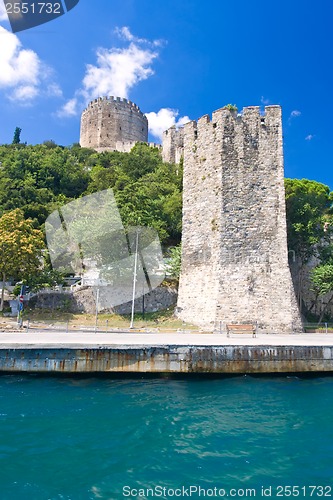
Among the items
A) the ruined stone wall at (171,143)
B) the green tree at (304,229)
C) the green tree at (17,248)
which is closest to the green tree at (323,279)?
the green tree at (304,229)

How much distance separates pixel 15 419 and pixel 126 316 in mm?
14696

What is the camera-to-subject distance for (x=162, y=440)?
6801 millimetres

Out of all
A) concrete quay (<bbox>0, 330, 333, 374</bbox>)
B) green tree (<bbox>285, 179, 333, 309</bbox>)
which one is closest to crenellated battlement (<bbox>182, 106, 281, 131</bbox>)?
green tree (<bbox>285, 179, 333, 309</bbox>)

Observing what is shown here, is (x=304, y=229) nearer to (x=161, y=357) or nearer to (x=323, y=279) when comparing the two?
(x=323, y=279)

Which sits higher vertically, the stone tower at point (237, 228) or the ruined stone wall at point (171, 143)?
the ruined stone wall at point (171, 143)

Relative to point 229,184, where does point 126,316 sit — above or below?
below

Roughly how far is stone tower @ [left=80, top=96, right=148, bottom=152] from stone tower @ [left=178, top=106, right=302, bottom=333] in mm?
43048

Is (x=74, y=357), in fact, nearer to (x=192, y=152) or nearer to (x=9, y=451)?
(x=9, y=451)

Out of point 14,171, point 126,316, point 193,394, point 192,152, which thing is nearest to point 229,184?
point 192,152

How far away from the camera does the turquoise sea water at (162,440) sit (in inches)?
210

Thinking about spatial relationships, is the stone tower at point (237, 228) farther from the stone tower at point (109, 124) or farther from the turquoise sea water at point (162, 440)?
the stone tower at point (109, 124)

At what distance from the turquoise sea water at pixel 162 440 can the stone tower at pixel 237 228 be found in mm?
8473

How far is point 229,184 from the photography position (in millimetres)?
20672

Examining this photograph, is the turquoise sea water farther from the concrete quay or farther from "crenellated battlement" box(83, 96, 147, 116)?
"crenellated battlement" box(83, 96, 147, 116)
